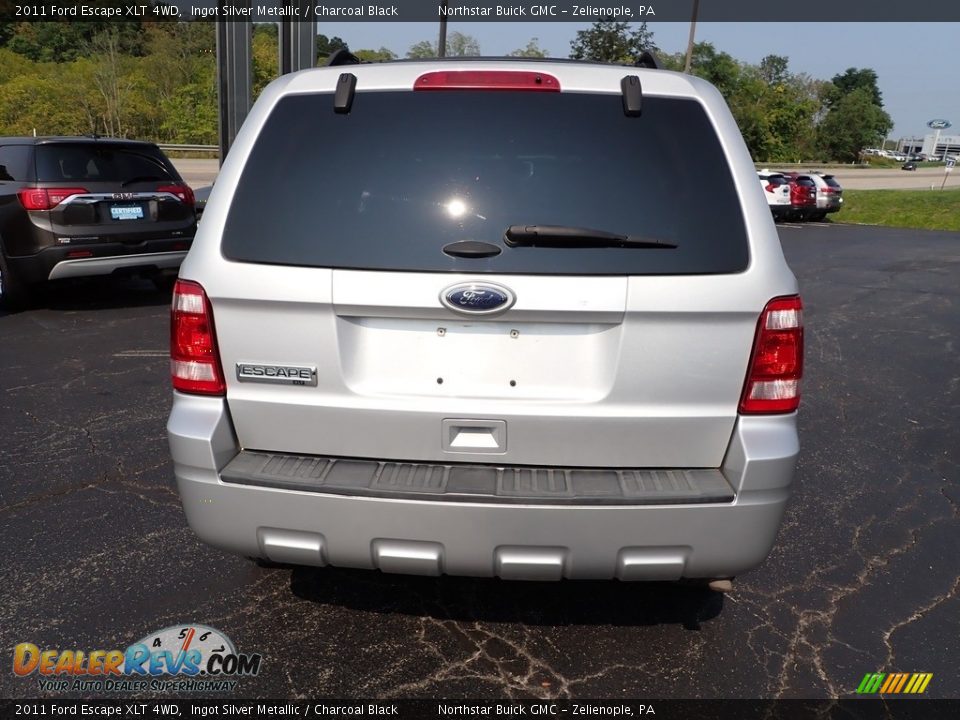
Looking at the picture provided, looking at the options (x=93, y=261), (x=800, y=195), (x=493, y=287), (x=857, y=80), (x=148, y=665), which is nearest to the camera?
(x=493, y=287)

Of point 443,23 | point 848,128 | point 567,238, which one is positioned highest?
point 443,23

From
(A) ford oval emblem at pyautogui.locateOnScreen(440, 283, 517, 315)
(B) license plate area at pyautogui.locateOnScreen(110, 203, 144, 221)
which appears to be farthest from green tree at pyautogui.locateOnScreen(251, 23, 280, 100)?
(A) ford oval emblem at pyautogui.locateOnScreen(440, 283, 517, 315)

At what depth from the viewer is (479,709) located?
8.18ft

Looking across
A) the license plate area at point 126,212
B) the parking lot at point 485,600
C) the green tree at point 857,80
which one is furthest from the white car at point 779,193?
the green tree at point 857,80

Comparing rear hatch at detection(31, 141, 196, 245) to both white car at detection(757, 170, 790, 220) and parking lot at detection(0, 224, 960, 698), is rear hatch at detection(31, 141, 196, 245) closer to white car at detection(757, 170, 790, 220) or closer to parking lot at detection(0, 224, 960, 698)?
parking lot at detection(0, 224, 960, 698)

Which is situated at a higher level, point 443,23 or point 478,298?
point 443,23

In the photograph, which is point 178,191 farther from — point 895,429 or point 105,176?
point 895,429

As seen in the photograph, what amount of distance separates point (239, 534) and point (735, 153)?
6.56 feet

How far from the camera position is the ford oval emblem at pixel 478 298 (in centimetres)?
225

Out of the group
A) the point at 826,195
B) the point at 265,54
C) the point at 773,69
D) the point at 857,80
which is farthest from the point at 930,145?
the point at 826,195

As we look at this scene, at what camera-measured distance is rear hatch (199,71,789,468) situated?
7.48 feet

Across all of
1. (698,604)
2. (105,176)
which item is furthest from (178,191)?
(698,604)

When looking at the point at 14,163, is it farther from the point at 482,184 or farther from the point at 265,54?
the point at 265,54

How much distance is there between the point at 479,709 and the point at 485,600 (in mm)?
639
